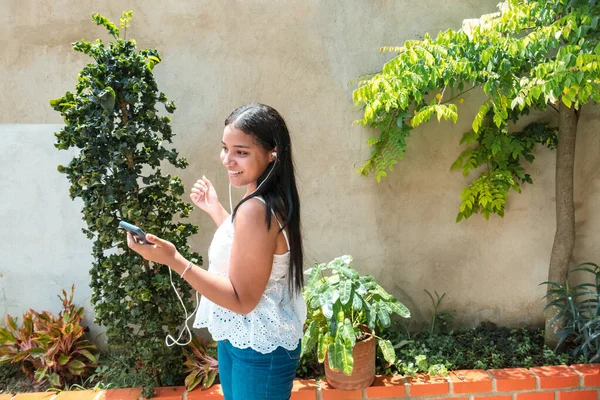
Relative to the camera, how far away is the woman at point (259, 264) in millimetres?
1532

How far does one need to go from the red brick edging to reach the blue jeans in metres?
1.18

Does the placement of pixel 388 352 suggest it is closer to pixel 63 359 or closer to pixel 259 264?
pixel 259 264

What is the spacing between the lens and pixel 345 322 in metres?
2.67

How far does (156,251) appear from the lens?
1.48m

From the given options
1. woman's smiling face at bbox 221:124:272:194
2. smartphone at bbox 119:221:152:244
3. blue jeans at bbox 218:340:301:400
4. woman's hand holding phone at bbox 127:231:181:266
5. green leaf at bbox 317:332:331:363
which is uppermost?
woman's smiling face at bbox 221:124:272:194

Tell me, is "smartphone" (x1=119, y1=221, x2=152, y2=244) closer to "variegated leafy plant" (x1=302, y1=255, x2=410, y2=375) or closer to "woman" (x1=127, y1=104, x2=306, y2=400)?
"woman" (x1=127, y1=104, x2=306, y2=400)

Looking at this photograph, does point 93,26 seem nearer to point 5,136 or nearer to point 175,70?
point 175,70

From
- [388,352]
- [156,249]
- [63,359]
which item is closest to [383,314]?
[388,352]

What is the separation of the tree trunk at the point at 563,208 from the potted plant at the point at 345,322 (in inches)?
A: 49.8

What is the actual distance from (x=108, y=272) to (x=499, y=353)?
Answer: 105 inches

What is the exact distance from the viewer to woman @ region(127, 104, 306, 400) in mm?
1532

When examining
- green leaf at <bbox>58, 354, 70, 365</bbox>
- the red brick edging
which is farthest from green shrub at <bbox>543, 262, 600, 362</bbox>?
green leaf at <bbox>58, 354, 70, 365</bbox>

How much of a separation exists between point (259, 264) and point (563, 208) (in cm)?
268

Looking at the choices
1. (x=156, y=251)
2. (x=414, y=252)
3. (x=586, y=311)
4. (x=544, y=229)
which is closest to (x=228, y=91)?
(x=414, y=252)
